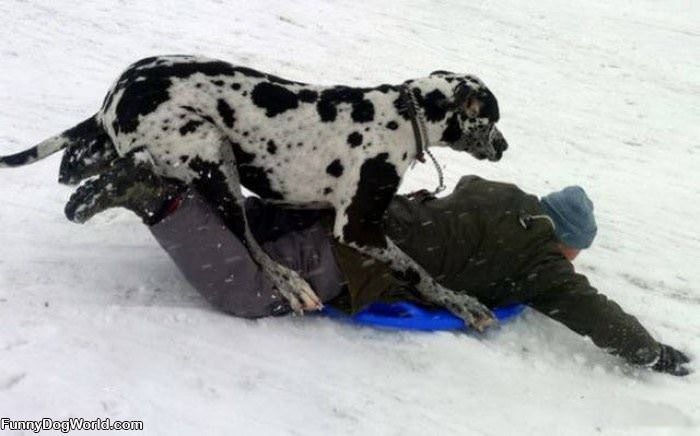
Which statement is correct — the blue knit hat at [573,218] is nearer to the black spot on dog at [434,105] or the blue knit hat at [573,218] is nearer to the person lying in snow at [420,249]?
the person lying in snow at [420,249]

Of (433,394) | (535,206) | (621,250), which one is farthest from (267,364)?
(621,250)

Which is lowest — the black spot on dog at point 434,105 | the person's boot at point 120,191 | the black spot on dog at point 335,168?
the person's boot at point 120,191

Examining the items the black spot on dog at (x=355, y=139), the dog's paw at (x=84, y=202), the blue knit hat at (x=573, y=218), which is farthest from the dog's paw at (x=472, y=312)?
the dog's paw at (x=84, y=202)

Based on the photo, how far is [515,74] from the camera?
739 centimetres

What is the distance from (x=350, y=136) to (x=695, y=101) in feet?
17.6

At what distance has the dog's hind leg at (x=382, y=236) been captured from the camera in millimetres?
3465

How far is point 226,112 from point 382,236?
99cm

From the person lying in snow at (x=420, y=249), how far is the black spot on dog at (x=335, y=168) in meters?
0.26

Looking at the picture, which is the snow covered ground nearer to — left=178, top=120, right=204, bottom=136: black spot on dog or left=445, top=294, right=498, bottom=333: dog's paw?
left=445, top=294, right=498, bottom=333: dog's paw

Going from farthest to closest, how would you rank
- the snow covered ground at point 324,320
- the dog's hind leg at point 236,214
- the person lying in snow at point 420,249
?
the dog's hind leg at point 236,214 → the person lying in snow at point 420,249 → the snow covered ground at point 324,320

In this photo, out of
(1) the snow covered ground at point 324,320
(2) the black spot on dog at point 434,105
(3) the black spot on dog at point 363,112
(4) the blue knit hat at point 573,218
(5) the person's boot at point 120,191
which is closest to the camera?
(1) the snow covered ground at point 324,320

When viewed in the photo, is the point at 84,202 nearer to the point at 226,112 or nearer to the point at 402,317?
the point at 226,112

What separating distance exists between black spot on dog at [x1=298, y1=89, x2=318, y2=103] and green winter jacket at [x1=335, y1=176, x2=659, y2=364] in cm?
74

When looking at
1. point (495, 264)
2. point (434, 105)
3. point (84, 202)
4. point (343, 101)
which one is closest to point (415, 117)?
point (434, 105)
